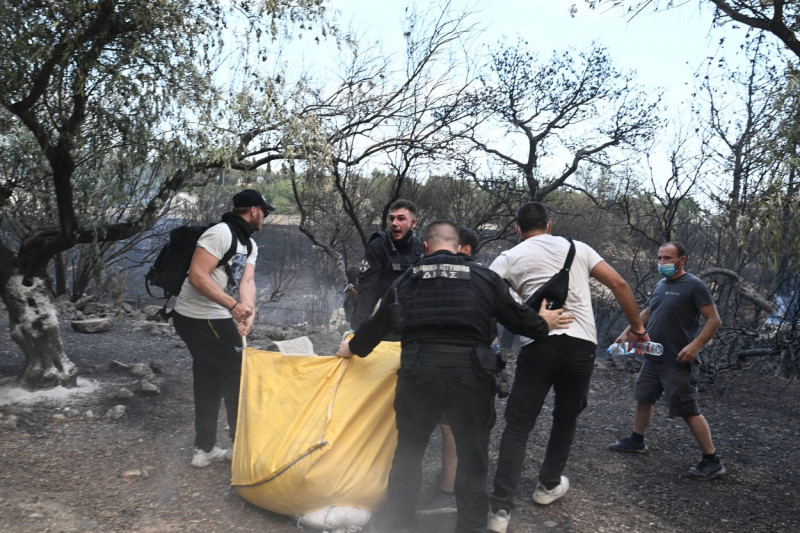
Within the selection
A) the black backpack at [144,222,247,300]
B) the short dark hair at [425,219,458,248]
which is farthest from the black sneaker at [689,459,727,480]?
the black backpack at [144,222,247,300]

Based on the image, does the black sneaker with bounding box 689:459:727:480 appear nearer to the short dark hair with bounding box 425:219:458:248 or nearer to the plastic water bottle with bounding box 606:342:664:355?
the plastic water bottle with bounding box 606:342:664:355

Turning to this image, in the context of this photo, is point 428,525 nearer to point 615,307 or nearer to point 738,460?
point 738,460

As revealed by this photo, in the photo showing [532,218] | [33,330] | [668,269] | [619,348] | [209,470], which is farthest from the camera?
[33,330]

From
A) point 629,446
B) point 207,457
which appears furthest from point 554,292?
point 207,457

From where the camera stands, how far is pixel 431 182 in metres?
17.2

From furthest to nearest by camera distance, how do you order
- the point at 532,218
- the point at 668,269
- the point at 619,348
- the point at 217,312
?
the point at 668,269 < the point at 619,348 < the point at 217,312 < the point at 532,218

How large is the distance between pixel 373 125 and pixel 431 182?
754 cm

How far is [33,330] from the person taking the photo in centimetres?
582

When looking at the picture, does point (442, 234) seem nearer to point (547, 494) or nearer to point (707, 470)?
point (547, 494)

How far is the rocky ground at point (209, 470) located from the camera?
370cm

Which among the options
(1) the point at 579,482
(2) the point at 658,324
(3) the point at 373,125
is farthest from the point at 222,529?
(3) the point at 373,125

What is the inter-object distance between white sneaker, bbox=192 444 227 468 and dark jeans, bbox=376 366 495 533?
5.32ft

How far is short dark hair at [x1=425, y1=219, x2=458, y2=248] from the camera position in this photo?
3432mm

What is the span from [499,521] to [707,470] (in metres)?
2.01
